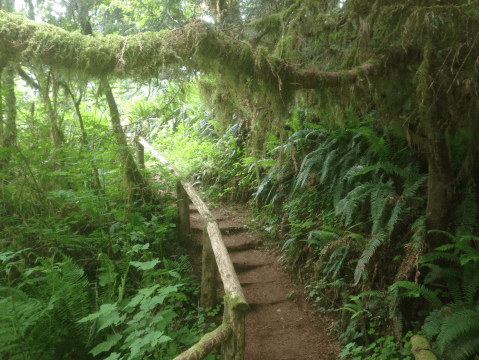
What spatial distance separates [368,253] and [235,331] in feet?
5.88

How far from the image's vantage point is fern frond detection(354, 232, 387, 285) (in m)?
3.49

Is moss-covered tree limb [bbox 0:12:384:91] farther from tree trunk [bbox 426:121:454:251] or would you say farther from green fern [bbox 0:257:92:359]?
green fern [bbox 0:257:92:359]

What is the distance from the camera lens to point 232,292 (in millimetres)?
3018

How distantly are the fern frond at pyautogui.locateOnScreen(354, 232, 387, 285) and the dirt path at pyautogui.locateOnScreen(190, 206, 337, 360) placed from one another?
1.06 meters

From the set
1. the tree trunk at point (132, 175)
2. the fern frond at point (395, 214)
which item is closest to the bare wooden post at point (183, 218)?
the tree trunk at point (132, 175)

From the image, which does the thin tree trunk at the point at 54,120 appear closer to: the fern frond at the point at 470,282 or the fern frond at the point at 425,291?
the fern frond at the point at 425,291

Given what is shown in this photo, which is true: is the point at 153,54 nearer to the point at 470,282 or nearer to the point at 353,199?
the point at 353,199

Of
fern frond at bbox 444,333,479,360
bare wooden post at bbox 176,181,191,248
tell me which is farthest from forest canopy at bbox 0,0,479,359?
bare wooden post at bbox 176,181,191,248

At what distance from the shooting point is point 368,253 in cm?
356

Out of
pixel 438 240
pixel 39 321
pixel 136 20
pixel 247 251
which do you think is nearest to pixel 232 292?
pixel 39 321

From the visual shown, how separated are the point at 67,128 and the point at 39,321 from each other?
12.6 ft

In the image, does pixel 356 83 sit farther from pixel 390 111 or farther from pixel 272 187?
pixel 272 187

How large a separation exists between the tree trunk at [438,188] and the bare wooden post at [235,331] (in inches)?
89.0

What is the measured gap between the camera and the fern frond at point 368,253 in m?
3.49
